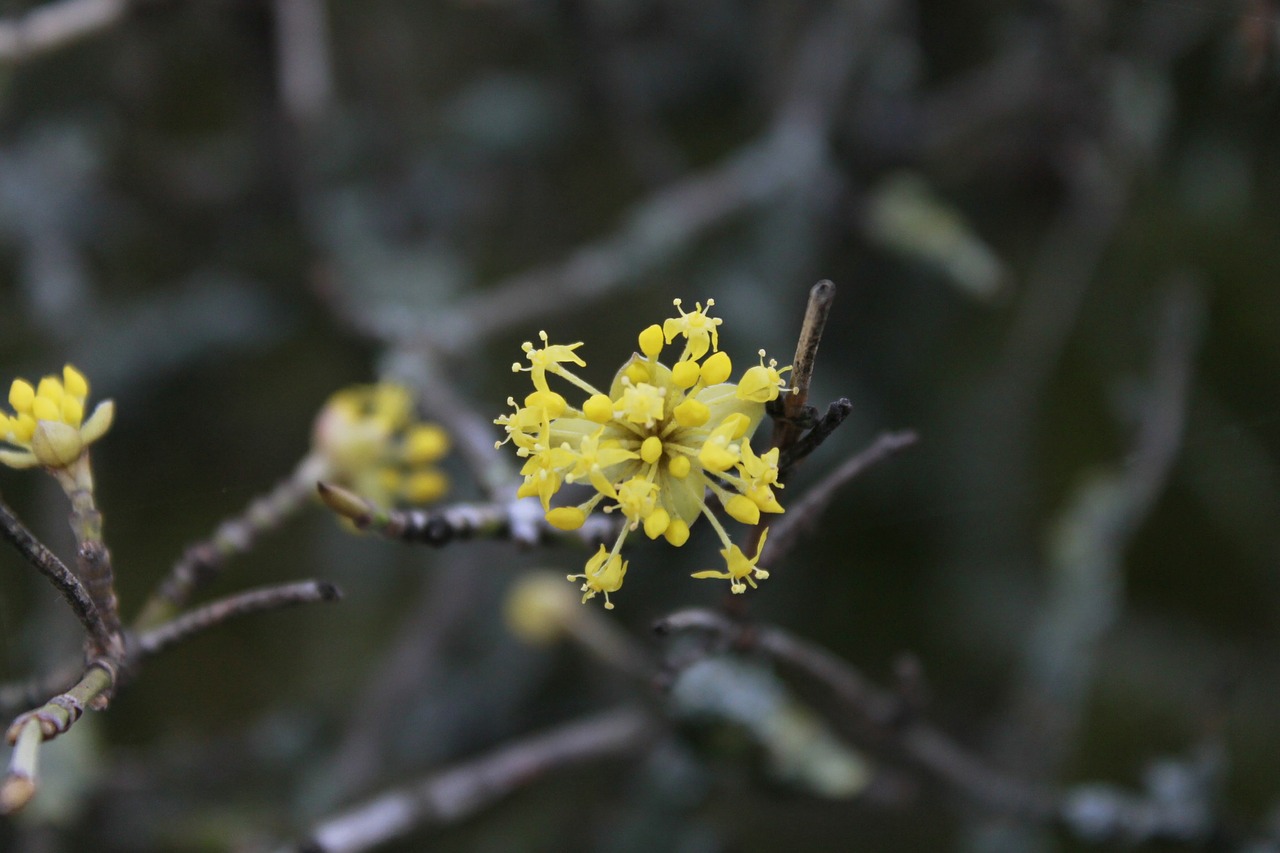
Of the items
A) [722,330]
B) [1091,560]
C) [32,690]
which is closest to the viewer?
[32,690]

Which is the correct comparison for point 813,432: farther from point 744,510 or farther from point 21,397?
point 21,397

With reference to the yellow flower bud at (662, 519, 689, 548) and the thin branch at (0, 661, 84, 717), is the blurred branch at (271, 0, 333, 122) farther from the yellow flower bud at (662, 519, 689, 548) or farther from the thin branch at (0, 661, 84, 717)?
the yellow flower bud at (662, 519, 689, 548)

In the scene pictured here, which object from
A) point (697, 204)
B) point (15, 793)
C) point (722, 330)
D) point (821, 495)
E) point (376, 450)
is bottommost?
point (15, 793)

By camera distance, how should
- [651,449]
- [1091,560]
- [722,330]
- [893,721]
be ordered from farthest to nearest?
1. [722,330]
2. [1091,560]
3. [893,721]
4. [651,449]

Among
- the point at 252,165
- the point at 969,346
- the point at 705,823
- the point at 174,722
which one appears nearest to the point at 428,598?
the point at 174,722

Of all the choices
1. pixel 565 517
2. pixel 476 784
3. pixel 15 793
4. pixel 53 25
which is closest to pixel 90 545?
pixel 15 793

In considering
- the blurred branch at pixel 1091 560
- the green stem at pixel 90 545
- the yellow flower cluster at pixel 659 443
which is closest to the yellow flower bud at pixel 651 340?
the yellow flower cluster at pixel 659 443
